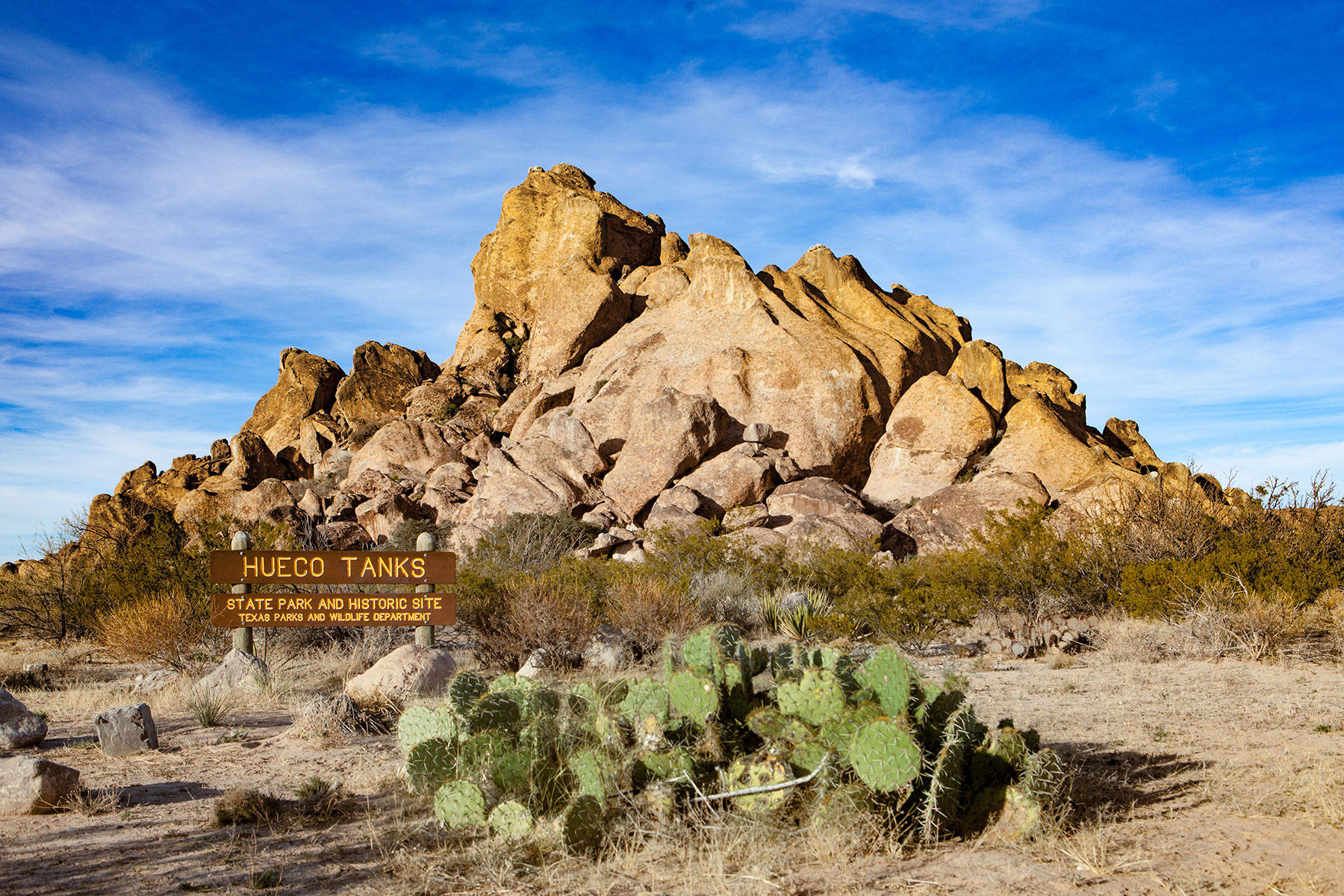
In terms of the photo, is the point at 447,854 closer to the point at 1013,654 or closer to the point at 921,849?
the point at 921,849

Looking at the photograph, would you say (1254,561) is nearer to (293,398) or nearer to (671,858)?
(671,858)

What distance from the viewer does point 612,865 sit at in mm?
4312

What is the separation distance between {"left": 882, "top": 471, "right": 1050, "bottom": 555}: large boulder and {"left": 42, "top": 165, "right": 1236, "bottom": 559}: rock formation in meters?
0.07

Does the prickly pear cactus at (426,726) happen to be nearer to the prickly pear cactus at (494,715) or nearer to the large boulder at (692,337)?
the prickly pear cactus at (494,715)

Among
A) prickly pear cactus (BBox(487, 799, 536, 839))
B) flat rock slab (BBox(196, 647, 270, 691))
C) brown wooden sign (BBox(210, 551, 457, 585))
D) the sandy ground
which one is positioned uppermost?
brown wooden sign (BBox(210, 551, 457, 585))

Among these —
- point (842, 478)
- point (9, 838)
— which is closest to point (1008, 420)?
point (842, 478)

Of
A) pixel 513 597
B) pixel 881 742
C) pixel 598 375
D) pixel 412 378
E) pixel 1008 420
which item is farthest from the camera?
pixel 412 378

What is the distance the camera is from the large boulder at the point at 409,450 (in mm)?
33344

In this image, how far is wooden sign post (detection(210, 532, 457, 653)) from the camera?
1049 centimetres

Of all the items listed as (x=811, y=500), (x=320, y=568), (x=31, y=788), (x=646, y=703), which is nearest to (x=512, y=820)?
(x=646, y=703)

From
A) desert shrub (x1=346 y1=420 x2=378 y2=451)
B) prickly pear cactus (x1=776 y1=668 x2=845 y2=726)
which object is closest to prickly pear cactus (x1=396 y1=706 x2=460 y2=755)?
prickly pear cactus (x1=776 y1=668 x2=845 y2=726)

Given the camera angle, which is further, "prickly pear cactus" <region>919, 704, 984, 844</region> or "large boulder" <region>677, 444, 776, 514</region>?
"large boulder" <region>677, 444, 776, 514</region>

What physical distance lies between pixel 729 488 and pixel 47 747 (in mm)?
19261

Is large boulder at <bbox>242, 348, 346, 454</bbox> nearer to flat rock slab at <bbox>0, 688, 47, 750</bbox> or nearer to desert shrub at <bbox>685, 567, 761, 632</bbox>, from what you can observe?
desert shrub at <bbox>685, 567, 761, 632</bbox>
